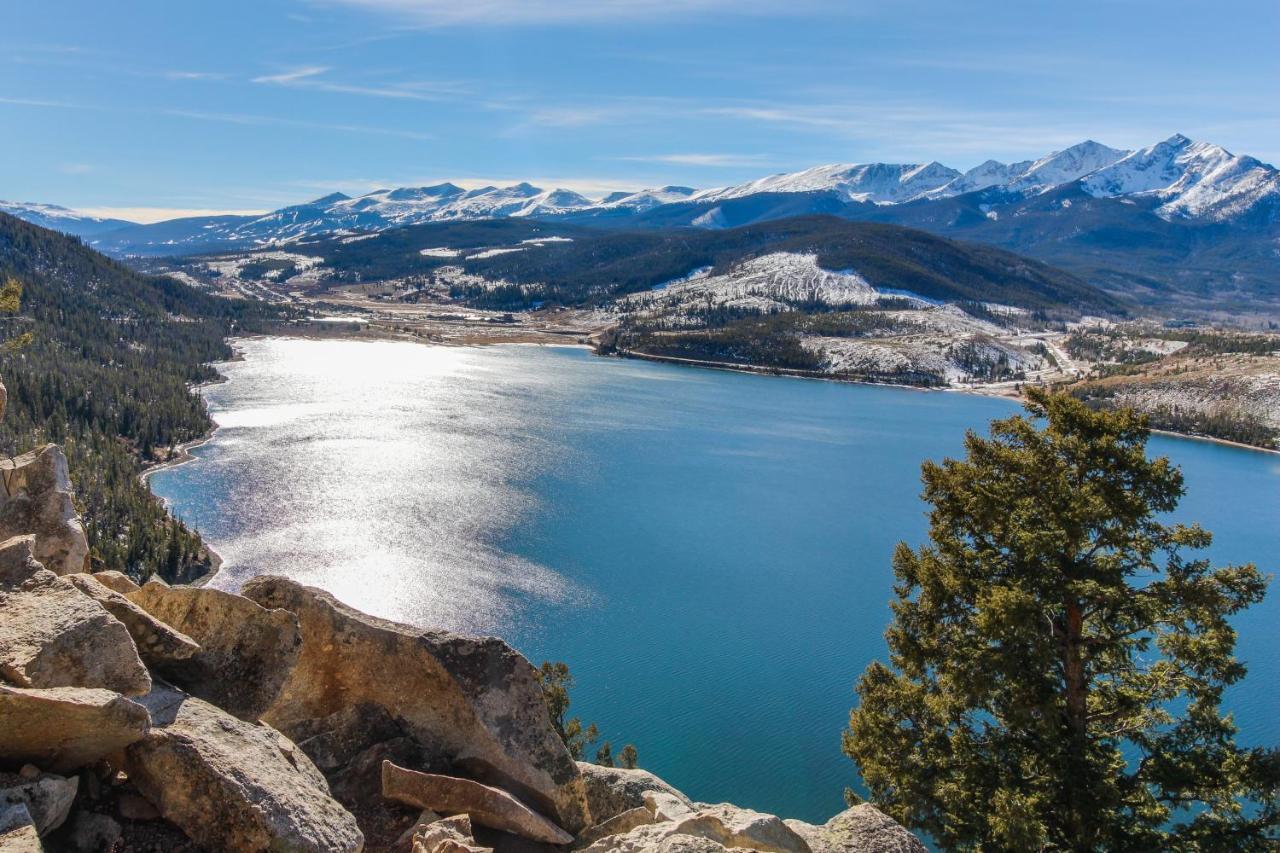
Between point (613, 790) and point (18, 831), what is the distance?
847 centimetres

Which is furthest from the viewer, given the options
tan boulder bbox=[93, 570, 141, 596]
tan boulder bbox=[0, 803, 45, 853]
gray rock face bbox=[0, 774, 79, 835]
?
tan boulder bbox=[93, 570, 141, 596]

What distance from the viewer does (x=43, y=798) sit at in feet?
24.1

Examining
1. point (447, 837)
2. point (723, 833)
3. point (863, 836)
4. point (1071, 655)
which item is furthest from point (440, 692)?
point (1071, 655)

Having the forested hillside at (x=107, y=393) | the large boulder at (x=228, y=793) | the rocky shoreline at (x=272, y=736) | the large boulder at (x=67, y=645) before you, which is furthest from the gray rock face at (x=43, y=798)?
the forested hillside at (x=107, y=393)

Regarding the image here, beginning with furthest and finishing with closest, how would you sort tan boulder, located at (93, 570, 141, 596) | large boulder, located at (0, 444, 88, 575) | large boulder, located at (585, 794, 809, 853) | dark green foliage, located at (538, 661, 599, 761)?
dark green foliage, located at (538, 661, 599, 761) < large boulder, located at (0, 444, 88, 575) < tan boulder, located at (93, 570, 141, 596) < large boulder, located at (585, 794, 809, 853)

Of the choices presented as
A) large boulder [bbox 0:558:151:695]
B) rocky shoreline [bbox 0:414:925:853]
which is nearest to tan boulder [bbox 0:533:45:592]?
rocky shoreline [bbox 0:414:925:853]

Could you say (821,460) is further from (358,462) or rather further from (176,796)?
(176,796)

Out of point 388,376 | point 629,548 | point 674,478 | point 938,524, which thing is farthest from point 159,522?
point 388,376

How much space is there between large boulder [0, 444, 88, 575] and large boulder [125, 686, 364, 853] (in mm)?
7164

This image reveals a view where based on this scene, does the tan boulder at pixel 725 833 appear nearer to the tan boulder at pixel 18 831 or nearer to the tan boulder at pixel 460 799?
the tan boulder at pixel 460 799

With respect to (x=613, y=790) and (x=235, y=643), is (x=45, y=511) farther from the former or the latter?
(x=613, y=790)

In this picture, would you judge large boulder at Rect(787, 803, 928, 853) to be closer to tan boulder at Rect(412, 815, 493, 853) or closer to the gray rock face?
tan boulder at Rect(412, 815, 493, 853)

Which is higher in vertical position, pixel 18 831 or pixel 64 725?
pixel 64 725

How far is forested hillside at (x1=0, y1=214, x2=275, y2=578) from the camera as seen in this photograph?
59.3 m
